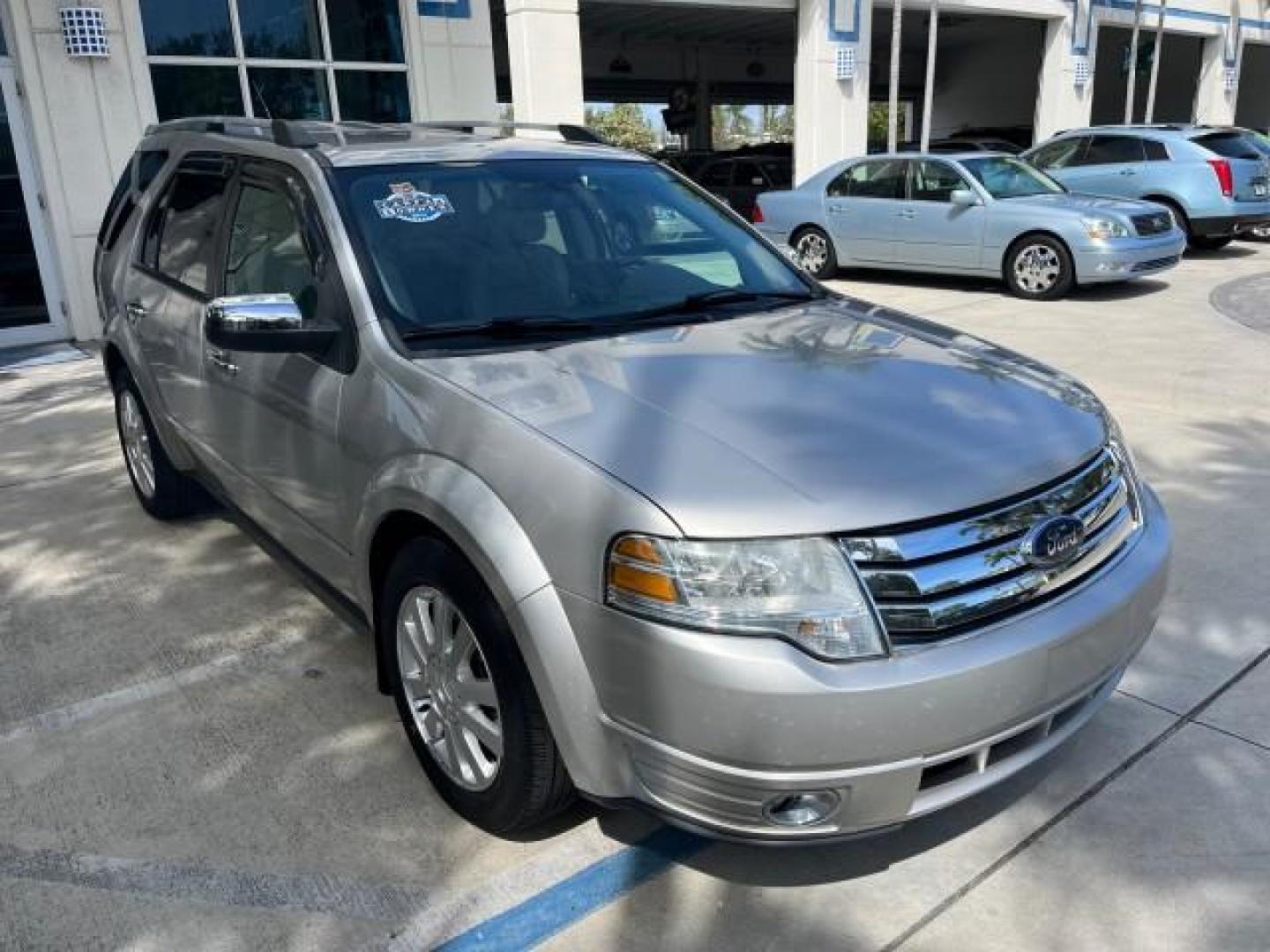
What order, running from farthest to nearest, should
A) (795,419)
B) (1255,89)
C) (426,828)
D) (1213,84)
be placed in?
(1255,89)
(1213,84)
(426,828)
(795,419)

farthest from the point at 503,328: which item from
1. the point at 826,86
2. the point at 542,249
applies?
the point at 826,86

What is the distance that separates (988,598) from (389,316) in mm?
1731

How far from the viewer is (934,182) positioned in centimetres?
1161

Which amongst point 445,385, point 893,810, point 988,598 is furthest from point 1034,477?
point 445,385

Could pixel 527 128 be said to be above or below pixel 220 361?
above

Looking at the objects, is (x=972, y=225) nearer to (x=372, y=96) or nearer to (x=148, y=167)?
(x=372, y=96)

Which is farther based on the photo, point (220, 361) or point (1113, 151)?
point (1113, 151)

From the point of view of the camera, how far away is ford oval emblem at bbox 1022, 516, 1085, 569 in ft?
7.64

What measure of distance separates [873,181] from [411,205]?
32.8ft

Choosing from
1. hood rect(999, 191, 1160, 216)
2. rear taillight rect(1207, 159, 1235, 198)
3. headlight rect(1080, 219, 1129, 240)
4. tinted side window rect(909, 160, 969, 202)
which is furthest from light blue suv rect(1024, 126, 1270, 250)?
headlight rect(1080, 219, 1129, 240)

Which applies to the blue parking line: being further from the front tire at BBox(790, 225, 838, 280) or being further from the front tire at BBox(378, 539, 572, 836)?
the front tire at BBox(790, 225, 838, 280)

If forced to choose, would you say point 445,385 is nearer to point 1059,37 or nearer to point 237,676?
point 237,676

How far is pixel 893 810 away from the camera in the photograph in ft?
7.23

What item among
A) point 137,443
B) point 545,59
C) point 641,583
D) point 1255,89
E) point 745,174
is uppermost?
point 545,59
